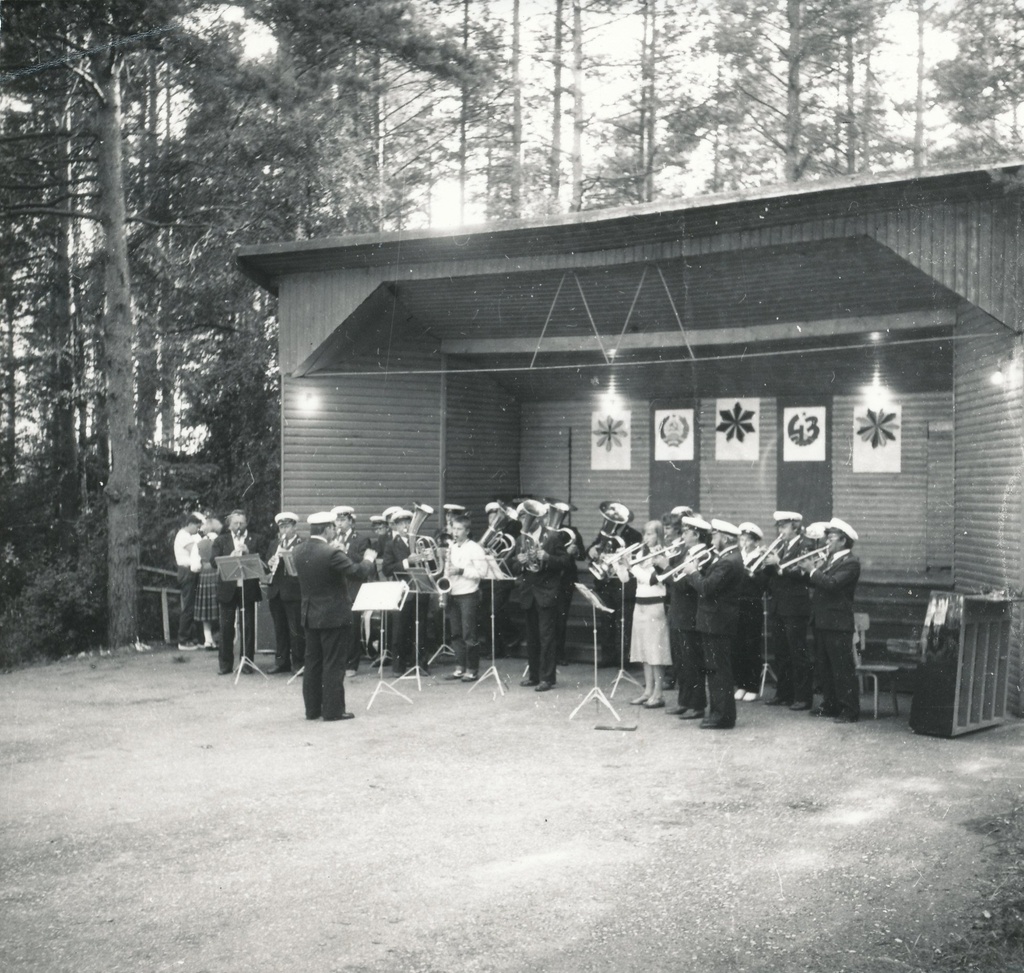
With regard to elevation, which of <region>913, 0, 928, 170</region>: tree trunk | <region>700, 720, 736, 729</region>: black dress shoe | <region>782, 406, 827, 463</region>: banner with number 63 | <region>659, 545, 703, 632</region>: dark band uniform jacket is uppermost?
<region>913, 0, 928, 170</region>: tree trunk

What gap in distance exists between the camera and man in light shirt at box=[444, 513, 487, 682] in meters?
12.5

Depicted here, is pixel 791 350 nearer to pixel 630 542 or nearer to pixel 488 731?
pixel 630 542

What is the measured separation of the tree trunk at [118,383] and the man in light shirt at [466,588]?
7142mm

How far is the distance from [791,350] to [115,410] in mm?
10556

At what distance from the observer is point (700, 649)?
10.5 meters

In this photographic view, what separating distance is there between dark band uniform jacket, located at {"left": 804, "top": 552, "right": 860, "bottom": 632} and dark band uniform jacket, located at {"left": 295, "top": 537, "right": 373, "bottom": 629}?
14.6 ft

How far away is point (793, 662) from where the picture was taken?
11.0m

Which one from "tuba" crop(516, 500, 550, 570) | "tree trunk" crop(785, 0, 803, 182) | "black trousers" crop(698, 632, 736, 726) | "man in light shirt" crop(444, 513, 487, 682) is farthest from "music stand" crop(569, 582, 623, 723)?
"tree trunk" crop(785, 0, 803, 182)

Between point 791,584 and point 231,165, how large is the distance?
41.1 ft

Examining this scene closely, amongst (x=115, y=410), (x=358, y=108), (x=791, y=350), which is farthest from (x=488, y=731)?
(x=358, y=108)

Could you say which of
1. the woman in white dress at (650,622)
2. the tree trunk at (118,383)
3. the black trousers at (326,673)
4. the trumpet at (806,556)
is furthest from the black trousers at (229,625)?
the trumpet at (806,556)

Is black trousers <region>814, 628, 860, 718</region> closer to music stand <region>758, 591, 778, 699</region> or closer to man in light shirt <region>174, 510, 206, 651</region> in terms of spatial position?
music stand <region>758, 591, 778, 699</region>

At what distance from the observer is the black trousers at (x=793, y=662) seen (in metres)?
10.9

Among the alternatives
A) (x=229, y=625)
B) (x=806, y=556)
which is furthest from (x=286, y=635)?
(x=806, y=556)
